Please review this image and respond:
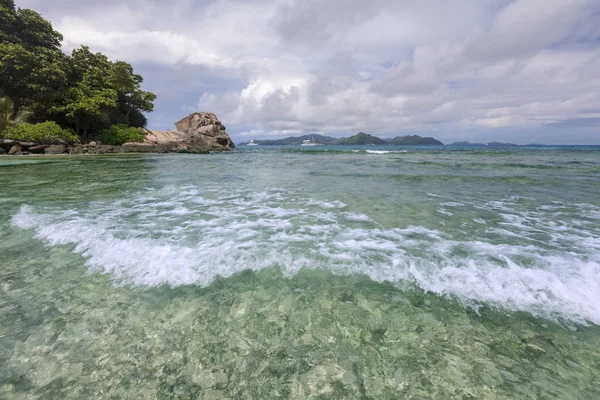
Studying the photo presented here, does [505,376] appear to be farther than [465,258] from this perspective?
No

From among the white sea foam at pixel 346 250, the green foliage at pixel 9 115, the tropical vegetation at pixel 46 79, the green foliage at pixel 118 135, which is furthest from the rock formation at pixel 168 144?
the white sea foam at pixel 346 250

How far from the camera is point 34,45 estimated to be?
104 ft

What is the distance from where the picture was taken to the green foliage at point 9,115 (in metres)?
29.1

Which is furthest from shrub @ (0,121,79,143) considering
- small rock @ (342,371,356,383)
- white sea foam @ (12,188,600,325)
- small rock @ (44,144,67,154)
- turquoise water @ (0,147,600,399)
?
small rock @ (342,371,356,383)

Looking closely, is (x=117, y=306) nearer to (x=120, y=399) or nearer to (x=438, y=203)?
(x=120, y=399)

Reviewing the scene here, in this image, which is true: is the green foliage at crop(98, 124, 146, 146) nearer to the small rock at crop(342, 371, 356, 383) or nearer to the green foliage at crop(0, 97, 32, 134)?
the green foliage at crop(0, 97, 32, 134)

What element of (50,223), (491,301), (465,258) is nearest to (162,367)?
(491,301)

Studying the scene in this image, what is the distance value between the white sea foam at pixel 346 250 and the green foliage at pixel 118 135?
37.4 meters

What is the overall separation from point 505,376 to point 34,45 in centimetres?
4974

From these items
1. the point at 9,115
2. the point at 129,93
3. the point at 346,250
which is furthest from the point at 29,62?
the point at 346,250

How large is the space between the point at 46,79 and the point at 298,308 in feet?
140

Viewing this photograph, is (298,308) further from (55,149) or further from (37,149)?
(37,149)

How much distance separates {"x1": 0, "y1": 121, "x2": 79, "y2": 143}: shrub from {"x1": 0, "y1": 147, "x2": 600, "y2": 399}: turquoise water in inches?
1258

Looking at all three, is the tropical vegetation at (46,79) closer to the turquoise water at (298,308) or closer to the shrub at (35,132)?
the shrub at (35,132)
